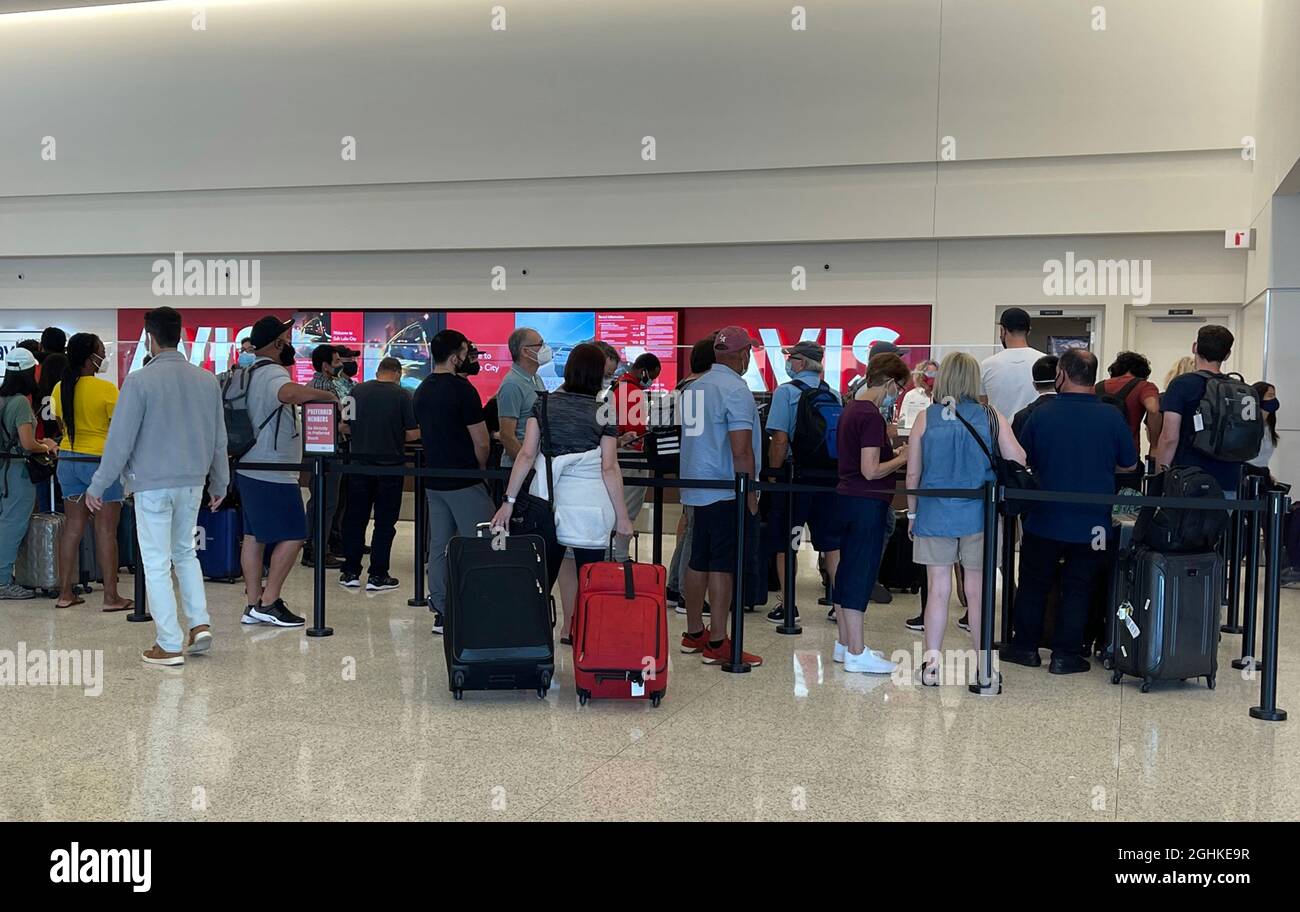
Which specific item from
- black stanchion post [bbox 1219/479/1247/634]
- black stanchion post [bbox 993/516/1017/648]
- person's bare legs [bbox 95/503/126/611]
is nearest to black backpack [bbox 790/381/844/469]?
black stanchion post [bbox 993/516/1017/648]

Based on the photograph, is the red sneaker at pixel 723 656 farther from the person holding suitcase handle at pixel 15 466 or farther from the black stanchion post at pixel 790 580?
the person holding suitcase handle at pixel 15 466

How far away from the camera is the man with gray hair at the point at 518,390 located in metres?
6.90

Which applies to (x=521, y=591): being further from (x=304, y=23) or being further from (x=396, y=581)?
(x=304, y=23)

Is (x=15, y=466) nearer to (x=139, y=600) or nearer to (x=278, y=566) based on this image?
(x=139, y=600)

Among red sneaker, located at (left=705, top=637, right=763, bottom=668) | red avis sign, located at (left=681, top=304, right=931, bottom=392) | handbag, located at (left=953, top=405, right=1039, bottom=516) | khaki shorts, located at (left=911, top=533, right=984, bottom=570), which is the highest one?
red avis sign, located at (left=681, top=304, right=931, bottom=392)

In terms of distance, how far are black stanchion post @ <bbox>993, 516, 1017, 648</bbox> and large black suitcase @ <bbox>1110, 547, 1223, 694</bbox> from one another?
59 cm

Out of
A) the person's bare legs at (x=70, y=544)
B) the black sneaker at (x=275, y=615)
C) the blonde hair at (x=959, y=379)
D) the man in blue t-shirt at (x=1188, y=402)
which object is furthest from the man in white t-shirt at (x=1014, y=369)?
the person's bare legs at (x=70, y=544)

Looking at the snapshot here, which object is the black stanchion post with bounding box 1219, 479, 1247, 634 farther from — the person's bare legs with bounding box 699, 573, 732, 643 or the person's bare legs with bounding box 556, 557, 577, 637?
the person's bare legs with bounding box 556, 557, 577, 637

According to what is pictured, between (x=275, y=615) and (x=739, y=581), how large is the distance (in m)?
2.90

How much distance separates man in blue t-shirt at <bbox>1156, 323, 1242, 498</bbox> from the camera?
6.95m

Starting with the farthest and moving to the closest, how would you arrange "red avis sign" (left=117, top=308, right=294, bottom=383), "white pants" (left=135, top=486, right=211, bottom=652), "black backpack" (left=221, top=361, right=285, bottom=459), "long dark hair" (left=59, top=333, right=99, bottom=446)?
1. "red avis sign" (left=117, top=308, right=294, bottom=383)
2. "long dark hair" (left=59, top=333, right=99, bottom=446)
3. "black backpack" (left=221, top=361, right=285, bottom=459)
4. "white pants" (left=135, top=486, right=211, bottom=652)

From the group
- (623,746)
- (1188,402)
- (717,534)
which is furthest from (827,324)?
(623,746)

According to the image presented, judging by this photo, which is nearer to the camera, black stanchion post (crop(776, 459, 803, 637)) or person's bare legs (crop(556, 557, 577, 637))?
person's bare legs (crop(556, 557, 577, 637))

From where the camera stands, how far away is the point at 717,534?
6.05 metres
